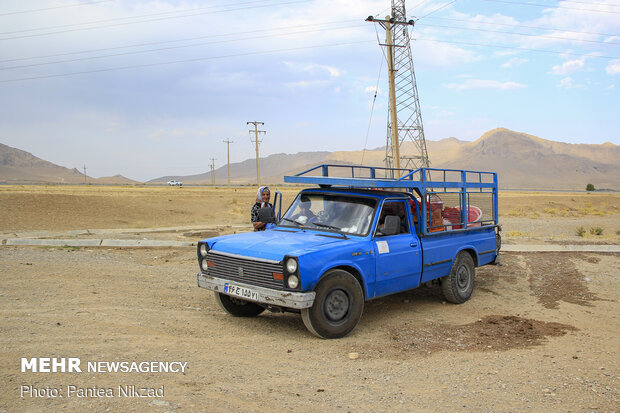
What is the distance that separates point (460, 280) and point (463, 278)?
10 cm

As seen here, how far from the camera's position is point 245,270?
605 cm

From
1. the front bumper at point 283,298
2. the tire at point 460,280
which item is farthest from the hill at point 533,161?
the front bumper at point 283,298

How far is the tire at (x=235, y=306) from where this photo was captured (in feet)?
22.7

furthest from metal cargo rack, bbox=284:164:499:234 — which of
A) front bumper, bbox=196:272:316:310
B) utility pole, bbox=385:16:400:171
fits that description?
utility pole, bbox=385:16:400:171

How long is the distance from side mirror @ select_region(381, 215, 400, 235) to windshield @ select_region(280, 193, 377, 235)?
216mm

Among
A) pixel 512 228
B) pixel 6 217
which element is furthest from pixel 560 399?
pixel 6 217

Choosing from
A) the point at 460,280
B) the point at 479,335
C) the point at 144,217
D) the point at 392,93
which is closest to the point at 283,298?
the point at 479,335

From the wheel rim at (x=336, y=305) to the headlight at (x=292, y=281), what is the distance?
50cm

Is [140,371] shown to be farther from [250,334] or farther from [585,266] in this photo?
[585,266]

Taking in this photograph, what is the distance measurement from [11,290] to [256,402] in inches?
219

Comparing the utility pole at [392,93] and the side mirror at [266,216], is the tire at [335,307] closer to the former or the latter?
the side mirror at [266,216]

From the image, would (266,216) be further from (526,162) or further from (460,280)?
(526,162)

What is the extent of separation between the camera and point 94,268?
10070 mm

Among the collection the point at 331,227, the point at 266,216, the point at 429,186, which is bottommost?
the point at 331,227
